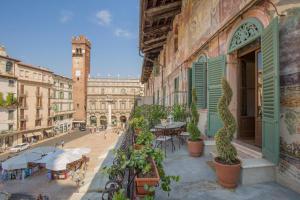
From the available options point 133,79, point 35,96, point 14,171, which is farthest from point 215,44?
point 133,79

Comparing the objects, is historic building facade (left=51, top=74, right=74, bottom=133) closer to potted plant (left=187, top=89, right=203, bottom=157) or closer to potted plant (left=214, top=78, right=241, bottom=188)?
potted plant (left=187, top=89, right=203, bottom=157)

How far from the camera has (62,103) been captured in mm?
50219

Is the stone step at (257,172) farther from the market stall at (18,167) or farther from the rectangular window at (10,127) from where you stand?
the rectangular window at (10,127)

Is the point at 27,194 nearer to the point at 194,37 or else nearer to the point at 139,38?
the point at 139,38

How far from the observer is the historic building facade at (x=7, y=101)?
3077cm

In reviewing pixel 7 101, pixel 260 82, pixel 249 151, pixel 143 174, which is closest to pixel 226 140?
pixel 249 151

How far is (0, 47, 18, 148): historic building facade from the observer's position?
30766mm

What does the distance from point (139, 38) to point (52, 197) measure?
11.9 metres

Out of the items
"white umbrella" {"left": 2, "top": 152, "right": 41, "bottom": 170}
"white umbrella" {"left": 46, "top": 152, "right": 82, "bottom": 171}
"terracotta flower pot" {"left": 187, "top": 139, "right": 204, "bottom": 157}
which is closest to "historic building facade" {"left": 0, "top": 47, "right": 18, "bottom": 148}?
"white umbrella" {"left": 2, "top": 152, "right": 41, "bottom": 170}

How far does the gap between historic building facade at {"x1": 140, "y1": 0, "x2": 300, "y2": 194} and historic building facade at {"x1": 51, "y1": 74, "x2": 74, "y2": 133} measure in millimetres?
42569

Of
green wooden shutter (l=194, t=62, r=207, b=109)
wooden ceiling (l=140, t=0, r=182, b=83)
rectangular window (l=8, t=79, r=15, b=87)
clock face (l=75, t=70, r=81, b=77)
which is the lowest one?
green wooden shutter (l=194, t=62, r=207, b=109)

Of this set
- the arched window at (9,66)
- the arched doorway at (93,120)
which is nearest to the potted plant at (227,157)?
the arched window at (9,66)

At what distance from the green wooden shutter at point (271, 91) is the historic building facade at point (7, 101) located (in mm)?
35139

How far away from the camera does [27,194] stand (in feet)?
47.9
